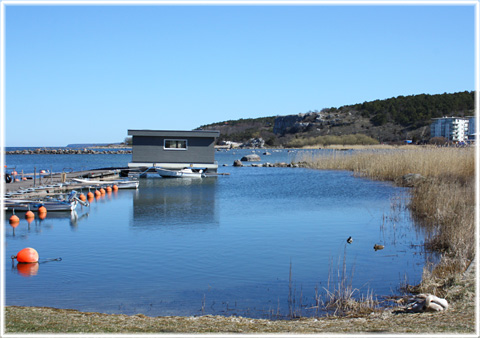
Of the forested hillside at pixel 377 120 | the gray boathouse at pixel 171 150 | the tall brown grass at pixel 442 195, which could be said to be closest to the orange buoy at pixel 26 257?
the tall brown grass at pixel 442 195

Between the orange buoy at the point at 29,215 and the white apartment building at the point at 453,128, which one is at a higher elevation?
the white apartment building at the point at 453,128

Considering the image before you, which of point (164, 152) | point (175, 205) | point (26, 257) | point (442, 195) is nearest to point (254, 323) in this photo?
point (26, 257)

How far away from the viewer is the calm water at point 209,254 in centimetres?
902

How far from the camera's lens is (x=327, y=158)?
153 feet

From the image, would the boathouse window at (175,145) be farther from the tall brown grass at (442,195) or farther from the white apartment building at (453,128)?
the white apartment building at (453,128)

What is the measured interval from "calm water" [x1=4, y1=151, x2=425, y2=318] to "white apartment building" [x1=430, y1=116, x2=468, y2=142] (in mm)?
63820

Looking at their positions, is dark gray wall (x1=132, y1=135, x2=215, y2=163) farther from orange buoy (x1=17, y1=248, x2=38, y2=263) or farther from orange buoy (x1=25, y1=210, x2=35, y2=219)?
orange buoy (x1=17, y1=248, x2=38, y2=263)

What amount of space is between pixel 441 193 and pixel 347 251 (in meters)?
5.35

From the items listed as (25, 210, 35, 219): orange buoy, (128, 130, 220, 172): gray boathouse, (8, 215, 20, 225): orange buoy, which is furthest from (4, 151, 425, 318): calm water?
(128, 130, 220, 172): gray boathouse

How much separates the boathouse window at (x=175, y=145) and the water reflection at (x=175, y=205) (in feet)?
15.9

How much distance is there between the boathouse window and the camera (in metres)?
38.2

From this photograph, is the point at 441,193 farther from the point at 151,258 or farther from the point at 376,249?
the point at 151,258

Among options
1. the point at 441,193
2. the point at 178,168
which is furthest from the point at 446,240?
the point at 178,168

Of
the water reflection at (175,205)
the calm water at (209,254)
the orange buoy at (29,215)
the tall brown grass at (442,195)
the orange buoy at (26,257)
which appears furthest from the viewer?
the orange buoy at (29,215)
